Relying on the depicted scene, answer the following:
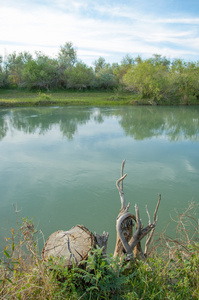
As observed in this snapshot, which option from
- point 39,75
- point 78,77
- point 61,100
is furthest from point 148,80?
point 39,75

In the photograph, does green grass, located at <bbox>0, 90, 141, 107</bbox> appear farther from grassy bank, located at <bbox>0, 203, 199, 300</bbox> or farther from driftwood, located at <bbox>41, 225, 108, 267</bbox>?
grassy bank, located at <bbox>0, 203, 199, 300</bbox>

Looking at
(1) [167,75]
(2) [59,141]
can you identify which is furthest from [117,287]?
(1) [167,75]

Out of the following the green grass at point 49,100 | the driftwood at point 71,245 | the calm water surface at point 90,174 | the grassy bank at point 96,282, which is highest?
the green grass at point 49,100

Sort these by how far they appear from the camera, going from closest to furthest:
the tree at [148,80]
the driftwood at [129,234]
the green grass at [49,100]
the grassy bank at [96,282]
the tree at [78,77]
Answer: the grassy bank at [96,282], the driftwood at [129,234], the green grass at [49,100], the tree at [148,80], the tree at [78,77]

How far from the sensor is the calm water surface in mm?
4512

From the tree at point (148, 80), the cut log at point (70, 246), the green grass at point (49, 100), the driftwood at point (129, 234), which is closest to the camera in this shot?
the cut log at point (70, 246)

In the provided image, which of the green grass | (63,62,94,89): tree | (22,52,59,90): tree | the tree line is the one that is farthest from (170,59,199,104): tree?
(22,52,59,90): tree

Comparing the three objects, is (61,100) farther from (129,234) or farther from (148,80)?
(129,234)

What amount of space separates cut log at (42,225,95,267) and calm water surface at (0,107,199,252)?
4.07 feet

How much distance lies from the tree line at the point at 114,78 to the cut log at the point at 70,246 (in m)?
26.6

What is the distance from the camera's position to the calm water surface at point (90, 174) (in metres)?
4.51

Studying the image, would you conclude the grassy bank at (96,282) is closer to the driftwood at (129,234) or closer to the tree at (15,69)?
the driftwood at (129,234)

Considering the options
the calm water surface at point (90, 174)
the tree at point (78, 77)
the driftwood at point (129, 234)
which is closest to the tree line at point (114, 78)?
the tree at point (78, 77)

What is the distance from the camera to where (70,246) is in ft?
7.48
